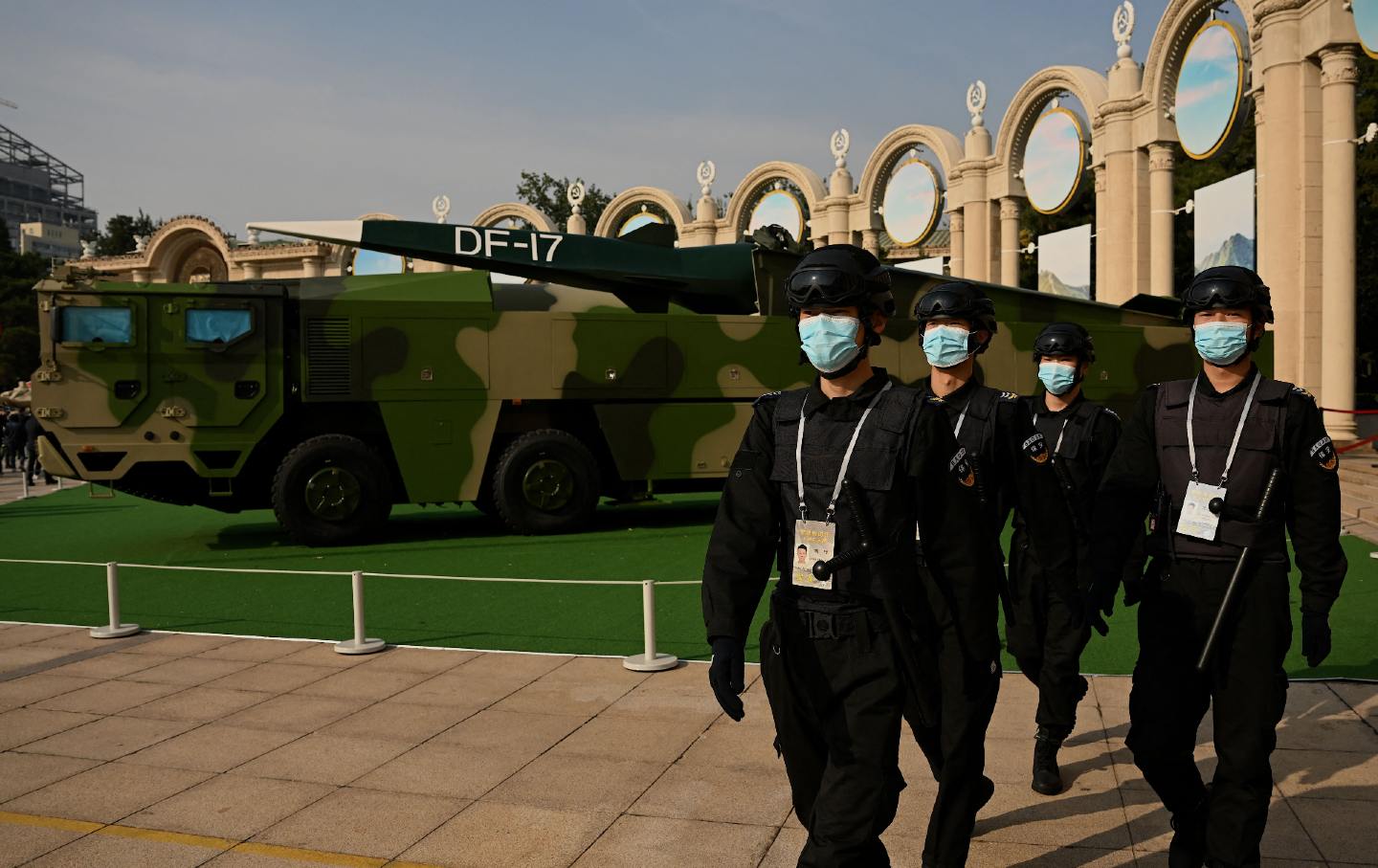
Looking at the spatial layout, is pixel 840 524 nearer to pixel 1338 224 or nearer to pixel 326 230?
pixel 326 230

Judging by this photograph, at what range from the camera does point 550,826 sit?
418 cm

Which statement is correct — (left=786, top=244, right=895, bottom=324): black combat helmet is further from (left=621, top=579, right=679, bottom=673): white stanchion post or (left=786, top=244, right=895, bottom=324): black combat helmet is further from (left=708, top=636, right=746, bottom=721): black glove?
(left=621, top=579, right=679, bottom=673): white stanchion post

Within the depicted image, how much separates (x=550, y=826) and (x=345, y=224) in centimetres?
981

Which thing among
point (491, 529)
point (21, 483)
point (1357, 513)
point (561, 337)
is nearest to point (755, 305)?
point (561, 337)

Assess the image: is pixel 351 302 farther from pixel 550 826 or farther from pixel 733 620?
pixel 733 620

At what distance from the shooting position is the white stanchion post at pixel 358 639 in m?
6.91

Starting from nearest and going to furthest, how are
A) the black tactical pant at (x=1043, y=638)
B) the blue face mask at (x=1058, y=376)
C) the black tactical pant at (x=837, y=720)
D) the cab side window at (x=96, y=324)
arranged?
1. the black tactical pant at (x=837, y=720)
2. the black tactical pant at (x=1043, y=638)
3. the blue face mask at (x=1058, y=376)
4. the cab side window at (x=96, y=324)

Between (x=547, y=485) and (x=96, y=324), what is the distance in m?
4.49

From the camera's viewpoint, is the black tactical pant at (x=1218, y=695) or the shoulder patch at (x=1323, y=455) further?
the shoulder patch at (x=1323, y=455)

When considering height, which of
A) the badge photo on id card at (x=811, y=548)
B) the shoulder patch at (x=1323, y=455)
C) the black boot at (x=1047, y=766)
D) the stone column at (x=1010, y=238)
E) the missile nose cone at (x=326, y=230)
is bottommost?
the black boot at (x=1047, y=766)

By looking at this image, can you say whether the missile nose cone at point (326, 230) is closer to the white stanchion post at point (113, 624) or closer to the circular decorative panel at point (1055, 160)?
the white stanchion post at point (113, 624)

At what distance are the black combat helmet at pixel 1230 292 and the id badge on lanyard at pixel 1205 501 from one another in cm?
24

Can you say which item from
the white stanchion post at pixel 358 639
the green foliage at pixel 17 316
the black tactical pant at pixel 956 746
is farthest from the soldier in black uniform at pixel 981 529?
the green foliage at pixel 17 316

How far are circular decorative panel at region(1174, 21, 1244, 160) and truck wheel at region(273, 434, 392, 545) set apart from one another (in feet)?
43.0
